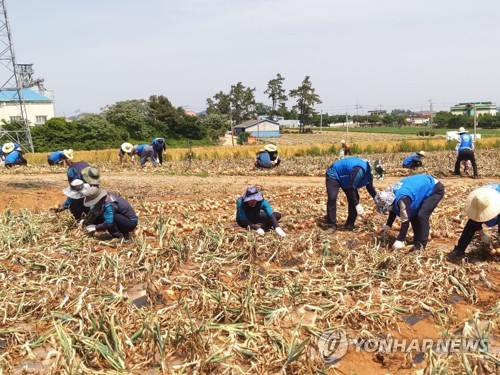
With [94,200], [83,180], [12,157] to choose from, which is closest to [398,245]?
[94,200]

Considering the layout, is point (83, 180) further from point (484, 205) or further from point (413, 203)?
point (484, 205)

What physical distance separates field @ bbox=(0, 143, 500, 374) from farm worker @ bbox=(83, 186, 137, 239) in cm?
17

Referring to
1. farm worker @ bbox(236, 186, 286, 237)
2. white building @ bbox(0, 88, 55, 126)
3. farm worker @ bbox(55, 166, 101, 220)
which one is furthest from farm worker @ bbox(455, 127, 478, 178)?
white building @ bbox(0, 88, 55, 126)

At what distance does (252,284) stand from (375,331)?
42.6 inches

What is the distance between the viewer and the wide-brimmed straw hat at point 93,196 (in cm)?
574

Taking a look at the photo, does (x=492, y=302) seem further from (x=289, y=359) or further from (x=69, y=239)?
(x=69, y=239)

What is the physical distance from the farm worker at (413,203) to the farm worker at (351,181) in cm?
104

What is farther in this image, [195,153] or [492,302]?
[195,153]

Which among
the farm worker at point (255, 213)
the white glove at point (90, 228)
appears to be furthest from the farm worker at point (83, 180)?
the farm worker at point (255, 213)

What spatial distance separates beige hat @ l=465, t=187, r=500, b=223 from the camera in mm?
4449

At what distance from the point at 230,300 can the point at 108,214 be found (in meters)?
2.60

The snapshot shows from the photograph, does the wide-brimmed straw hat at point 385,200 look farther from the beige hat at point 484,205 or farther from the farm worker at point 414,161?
the farm worker at point 414,161

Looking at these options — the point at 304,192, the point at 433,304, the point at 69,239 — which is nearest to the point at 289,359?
the point at 433,304

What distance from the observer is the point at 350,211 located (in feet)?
21.1
